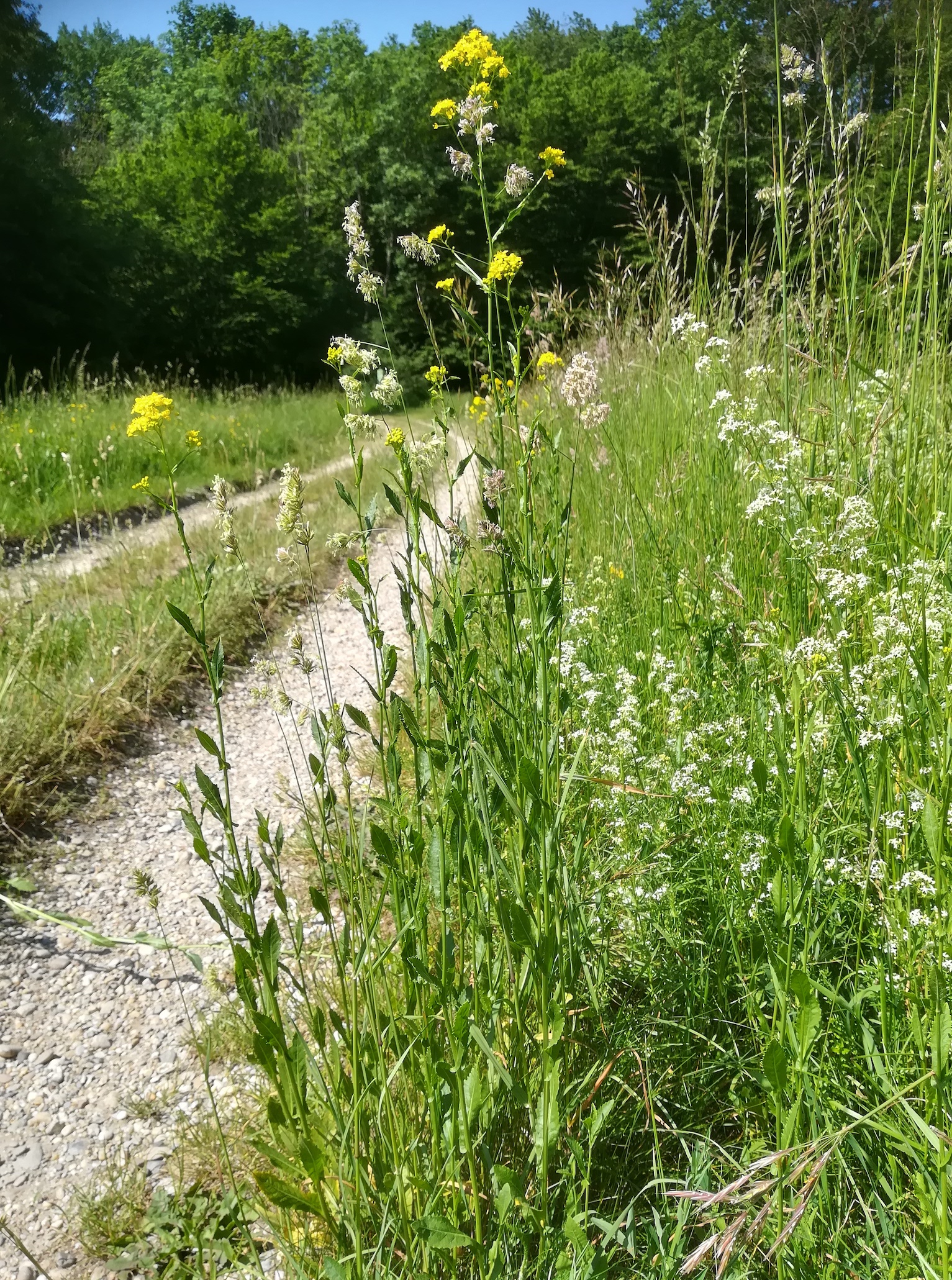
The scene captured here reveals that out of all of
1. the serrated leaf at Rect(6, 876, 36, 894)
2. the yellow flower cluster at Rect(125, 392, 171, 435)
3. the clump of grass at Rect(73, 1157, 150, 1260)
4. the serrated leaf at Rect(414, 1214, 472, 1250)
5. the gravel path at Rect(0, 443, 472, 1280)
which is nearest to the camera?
the serrated leaf at Rect(414, 1214, 472, 1250)

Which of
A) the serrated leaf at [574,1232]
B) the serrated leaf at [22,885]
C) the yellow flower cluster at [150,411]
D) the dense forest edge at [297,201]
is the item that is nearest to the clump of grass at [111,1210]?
the serrated leaf at [574,1232]

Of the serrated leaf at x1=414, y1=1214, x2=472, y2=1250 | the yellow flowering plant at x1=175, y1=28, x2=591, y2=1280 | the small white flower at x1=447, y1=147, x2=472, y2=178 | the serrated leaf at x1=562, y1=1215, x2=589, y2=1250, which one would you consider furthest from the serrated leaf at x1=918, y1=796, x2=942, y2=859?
the small white flower at x1=447, y1=147, x2=472, y2=178

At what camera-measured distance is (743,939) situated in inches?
66.5

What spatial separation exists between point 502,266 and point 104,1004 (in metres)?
2.00

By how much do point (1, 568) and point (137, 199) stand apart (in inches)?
707

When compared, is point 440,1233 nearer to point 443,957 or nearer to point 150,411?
point 443,957

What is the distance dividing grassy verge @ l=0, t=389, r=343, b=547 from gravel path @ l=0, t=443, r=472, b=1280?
2.28 metres

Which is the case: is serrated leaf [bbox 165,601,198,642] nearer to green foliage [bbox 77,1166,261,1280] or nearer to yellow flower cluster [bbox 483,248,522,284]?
yellow flower cluster [bbox 483,248,522,284]

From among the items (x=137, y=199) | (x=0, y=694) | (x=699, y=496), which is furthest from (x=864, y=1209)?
(x=137, y=199)

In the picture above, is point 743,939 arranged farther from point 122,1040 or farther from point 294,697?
point 294,697

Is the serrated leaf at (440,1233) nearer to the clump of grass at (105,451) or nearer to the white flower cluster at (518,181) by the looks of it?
the white flower cluster at (518,181)

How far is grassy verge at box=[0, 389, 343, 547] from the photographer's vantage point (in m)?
6.56

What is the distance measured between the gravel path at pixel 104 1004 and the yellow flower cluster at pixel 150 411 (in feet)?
1.71

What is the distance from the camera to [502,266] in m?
1.58
